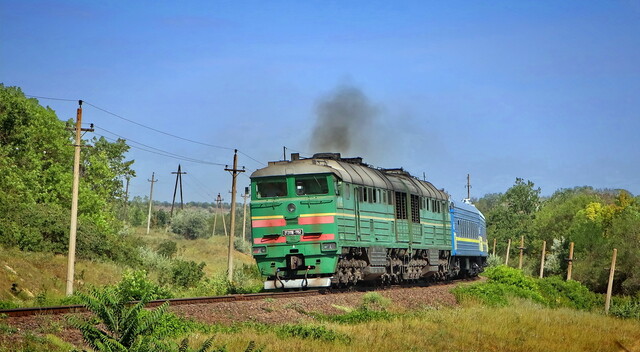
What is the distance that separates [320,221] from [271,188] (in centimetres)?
203

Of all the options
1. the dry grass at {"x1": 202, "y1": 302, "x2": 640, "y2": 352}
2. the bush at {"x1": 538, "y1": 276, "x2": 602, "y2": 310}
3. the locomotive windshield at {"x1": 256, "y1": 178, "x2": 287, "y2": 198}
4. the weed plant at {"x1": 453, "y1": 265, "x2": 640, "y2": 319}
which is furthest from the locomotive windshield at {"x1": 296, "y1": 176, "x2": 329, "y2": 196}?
the bush at {"x1": 538, "y1": 276, "x2": 602, "y2": 310}

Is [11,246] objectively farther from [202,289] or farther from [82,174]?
[82,174]

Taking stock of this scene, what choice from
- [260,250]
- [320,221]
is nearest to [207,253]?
[260,250]

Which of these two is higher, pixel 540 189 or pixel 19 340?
pixel 540 189

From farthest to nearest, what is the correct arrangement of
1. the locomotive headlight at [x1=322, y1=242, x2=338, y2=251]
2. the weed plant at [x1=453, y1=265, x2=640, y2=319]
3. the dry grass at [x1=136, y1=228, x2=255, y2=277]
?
the dry grass at [x1=136, y1=228, x2=255, y2=277], the weed plant at [x1=453, y1=265, x2=640, y2=319], the locomotive headlight at [x1=322, y1=242, x2=338, y2=251]

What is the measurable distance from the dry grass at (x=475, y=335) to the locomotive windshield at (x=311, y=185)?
197 inches

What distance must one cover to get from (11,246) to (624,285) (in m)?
45.4

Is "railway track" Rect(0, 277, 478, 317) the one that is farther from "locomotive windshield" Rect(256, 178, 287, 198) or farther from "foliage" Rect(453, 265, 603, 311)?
"locomotive windshield" Rect(256, 178, 287, 198)

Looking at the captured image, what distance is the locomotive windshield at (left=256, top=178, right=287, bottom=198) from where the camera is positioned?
1048 inches

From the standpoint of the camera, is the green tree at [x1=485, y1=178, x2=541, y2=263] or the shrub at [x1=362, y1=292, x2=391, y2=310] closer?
the shrub at [x1=362, y1=292, x2=391, y2=310]

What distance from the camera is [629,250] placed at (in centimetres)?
6550

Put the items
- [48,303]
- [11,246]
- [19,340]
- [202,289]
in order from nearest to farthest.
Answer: [19,340] < [48,303] < [202,289] < [11,246]

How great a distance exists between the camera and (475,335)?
Answer: 21281 mm

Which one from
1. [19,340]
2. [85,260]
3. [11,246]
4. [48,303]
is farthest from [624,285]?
[19,340]
